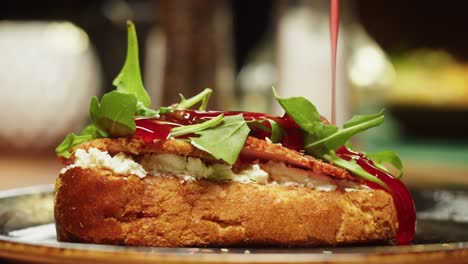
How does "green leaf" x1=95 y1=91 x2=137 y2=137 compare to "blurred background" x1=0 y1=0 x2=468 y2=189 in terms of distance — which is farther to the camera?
"blurred background" x1=0 y1=0 x2=468 y2=189

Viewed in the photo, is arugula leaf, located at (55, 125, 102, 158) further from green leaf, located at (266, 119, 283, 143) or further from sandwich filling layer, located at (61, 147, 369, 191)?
green leaf, located at (266, 119, 283, 143)

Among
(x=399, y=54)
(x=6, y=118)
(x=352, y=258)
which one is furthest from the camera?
(x=399, y=54)

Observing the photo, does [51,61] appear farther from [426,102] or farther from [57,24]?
[426,102]

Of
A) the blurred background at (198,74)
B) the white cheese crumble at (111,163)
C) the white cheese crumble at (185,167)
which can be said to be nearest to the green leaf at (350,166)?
the white cheese crumble at (185,167)

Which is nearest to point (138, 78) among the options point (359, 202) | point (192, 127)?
point (192, 127)

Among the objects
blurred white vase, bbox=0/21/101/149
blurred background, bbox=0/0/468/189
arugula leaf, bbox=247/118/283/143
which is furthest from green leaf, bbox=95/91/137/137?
blurred white vase, bbox=0/21/101/149

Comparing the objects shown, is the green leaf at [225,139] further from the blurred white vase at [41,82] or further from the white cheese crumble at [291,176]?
the blurred white vase at [41,82]

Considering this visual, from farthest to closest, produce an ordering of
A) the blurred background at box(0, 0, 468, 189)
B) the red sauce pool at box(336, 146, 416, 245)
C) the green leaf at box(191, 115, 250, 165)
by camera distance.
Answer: the blurred background at box(0, 0, 468, 189) → the red sauce pool at box(336, 146, 416, 245) → the green leaf at box(191, 115, 250, 165)
